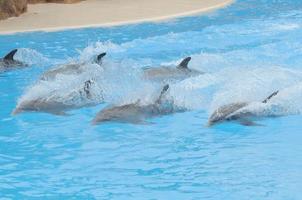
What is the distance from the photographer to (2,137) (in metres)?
6.94

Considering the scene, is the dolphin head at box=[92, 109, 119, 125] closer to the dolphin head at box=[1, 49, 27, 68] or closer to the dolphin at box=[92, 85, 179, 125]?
the dolphin at box=[92, 85, 179, 125]

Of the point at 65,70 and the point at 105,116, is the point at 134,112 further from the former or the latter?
the point at 65,70

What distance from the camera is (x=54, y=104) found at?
777cm

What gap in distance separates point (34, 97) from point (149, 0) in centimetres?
1058

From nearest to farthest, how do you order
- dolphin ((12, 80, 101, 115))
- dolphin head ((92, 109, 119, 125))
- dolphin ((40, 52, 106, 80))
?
dolphin head ((92, 109, 119, 125))
dolphin ((12, 80, 101, 115))
dolphin ((40, 52, 106, 80))

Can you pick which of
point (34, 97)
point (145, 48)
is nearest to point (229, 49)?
point (145, 48)

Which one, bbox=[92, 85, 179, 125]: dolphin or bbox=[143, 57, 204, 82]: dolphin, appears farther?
bbox=[143, 57, 204, 82]: dolphin

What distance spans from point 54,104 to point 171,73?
2.16 m

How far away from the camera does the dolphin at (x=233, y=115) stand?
7.07 meters

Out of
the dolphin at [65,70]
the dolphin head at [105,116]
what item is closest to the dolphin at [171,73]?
the dolphin at [65,70]

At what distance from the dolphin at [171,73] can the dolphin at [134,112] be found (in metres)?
1.62

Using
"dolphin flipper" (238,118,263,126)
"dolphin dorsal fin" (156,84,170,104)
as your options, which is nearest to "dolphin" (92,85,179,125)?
"dolphin dorsal fin" (156,84,170,104)

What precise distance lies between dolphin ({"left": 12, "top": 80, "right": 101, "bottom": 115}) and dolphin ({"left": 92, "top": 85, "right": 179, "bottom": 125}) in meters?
0.61

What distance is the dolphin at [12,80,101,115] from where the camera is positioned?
7648mm
